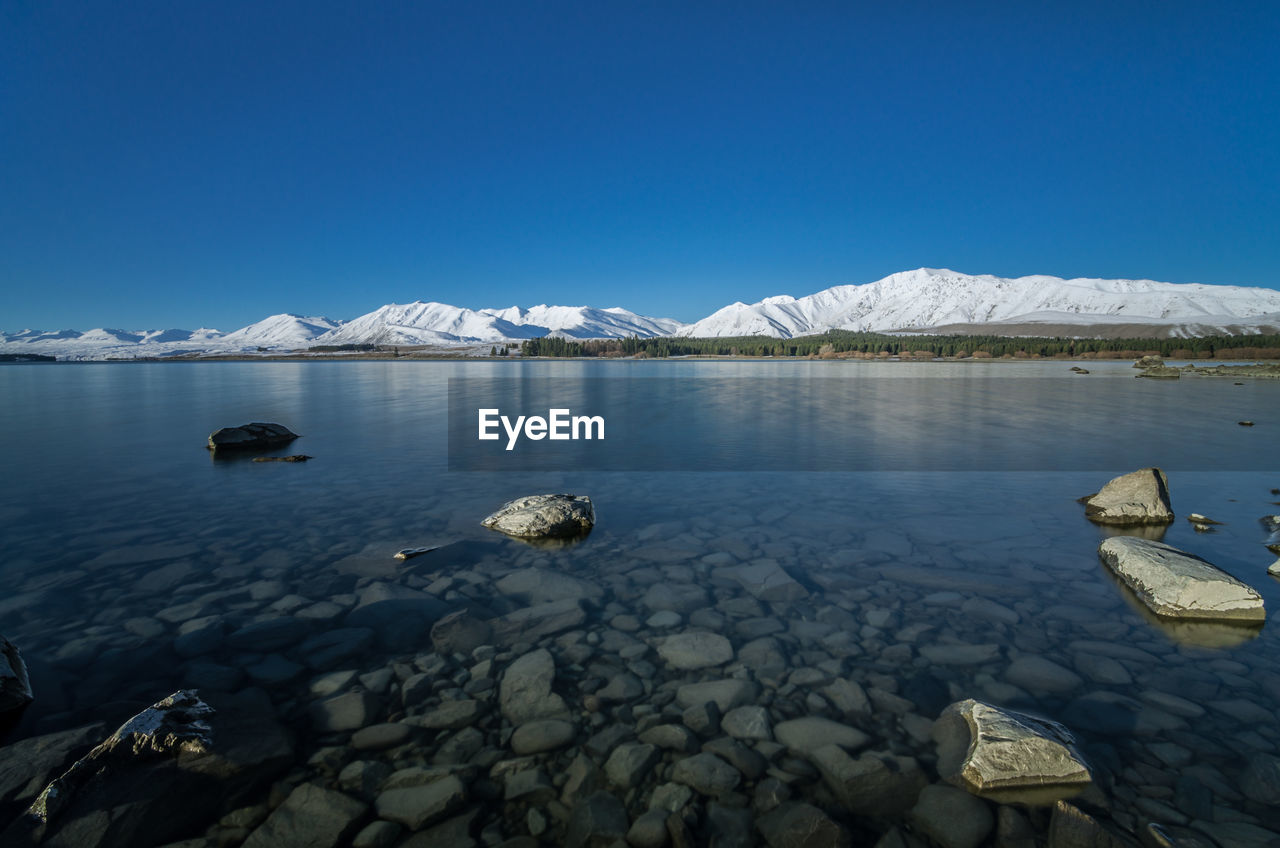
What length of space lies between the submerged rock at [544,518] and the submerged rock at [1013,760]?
577 cm

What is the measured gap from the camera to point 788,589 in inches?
273

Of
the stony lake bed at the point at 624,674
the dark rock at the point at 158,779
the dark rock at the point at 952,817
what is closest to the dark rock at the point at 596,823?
the stony lake bed at the point at 624,674

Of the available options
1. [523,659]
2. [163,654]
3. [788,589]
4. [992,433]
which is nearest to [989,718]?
[788,589]

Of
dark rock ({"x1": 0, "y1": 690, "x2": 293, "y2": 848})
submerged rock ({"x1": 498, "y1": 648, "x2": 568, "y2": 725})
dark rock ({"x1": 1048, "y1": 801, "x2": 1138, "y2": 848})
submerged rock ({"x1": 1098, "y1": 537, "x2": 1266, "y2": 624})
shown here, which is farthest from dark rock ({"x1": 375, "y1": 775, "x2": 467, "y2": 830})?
submerged rock ({"x1": 1098, "y1": 537, "x2": 1266, "y2": 624})

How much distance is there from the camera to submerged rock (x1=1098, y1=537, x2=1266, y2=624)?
617cm

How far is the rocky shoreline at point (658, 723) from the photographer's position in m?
3.61

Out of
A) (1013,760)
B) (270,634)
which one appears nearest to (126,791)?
(270,634)

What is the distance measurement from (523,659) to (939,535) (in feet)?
21.6

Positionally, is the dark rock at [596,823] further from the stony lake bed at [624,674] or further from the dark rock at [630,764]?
the dark rock at [630,764]

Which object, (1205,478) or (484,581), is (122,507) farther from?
(1205,478)

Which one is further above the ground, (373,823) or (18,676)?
(18,676)

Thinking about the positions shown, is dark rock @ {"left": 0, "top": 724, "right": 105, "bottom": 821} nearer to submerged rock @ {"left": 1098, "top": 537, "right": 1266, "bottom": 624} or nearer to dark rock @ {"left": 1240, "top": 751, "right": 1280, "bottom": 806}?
dark rock @ {"left": 1240, "top": 751, "right": 1280, "bottom": 806}

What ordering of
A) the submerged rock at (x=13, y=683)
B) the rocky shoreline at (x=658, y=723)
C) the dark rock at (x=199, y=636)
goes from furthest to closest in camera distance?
the dark rock at (x=199, y=636)
the submerged rock at (x=13, y=683)
the rocky shoreline at (x=658, y=723)

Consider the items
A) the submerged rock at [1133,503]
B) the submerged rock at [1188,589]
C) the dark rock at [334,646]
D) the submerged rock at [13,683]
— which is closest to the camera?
the submerged rock at [13,683]
